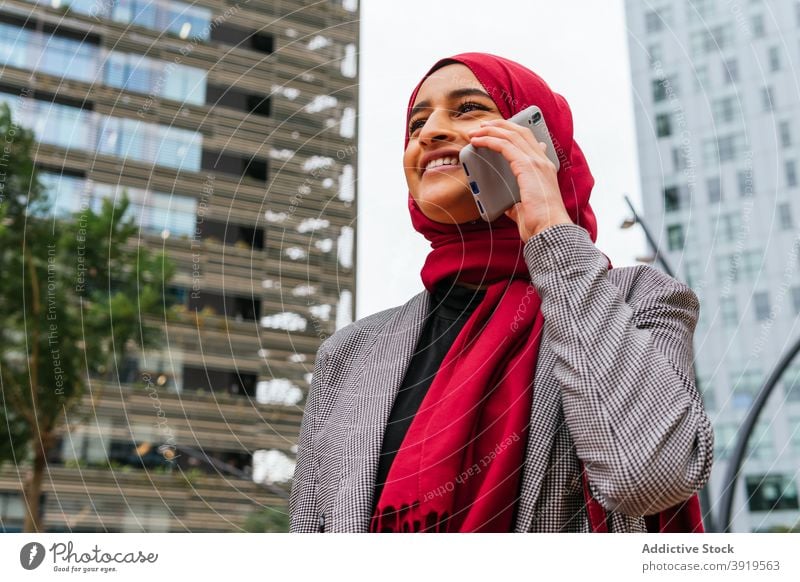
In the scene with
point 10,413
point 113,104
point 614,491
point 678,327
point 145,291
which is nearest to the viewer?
point 614,491

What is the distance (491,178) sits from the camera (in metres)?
0.81

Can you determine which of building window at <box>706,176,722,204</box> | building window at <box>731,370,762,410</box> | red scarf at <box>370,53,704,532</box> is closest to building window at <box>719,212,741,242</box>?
building window at <box>706,176,722,204</box>

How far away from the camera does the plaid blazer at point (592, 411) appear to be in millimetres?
662

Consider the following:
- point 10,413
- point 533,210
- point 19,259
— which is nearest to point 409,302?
point 533,210

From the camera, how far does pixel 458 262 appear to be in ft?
2.89

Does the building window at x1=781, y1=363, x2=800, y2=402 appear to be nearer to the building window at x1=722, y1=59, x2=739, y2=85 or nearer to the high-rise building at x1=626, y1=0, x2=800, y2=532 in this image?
the high-rise building at x1=626, y1=0, x2=800, y2=532

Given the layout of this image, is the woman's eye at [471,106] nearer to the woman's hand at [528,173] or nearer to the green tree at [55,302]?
the woman's hand at [528,173]

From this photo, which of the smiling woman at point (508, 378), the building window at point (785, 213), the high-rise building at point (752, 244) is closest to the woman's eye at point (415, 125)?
the smiling woman at point (508, 378)

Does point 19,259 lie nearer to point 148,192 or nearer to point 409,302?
point 148,192

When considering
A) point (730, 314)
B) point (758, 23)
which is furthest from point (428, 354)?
point (730, 314)

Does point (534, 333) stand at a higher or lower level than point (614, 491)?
higher

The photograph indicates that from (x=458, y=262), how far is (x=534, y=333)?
0.40 feet

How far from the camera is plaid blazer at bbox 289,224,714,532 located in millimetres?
662

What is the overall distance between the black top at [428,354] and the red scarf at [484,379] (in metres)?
0.02
